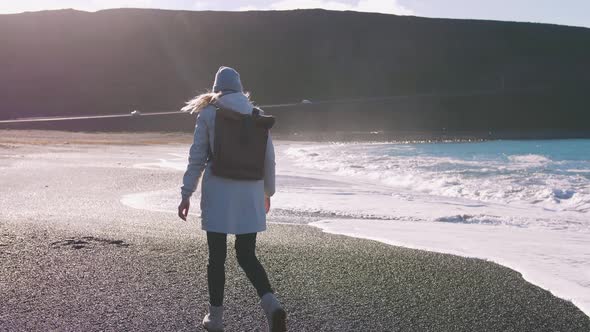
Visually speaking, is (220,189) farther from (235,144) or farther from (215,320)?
(215,320)

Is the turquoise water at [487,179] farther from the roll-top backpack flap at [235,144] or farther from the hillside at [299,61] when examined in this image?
the hillside at [299,61]

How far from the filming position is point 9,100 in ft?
221

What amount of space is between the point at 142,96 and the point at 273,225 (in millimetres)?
66733

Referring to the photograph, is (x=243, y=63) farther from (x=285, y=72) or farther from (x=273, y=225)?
(x=273, y=225)

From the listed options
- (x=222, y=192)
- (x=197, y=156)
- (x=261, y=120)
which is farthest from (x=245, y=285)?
(x=261, y=120)

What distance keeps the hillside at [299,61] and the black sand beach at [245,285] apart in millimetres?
57123

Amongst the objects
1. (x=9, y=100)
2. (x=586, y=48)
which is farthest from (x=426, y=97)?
(x=9, y=100)

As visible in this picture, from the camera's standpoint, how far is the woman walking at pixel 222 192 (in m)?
4.17

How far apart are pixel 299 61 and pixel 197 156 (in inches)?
3314

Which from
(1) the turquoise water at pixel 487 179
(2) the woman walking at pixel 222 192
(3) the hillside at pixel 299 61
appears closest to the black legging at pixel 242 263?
(2) the woman walking at pixel 222 192

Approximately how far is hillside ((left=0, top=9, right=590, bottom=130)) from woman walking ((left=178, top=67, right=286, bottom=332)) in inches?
2351

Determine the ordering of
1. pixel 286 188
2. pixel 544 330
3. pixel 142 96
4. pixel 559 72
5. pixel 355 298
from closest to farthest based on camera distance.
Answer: pixel 544 330 → pixel 355 298 → pixel 286 188 → pixel 142 96 → pixel 559 72

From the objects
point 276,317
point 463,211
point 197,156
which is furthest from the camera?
point 463,211

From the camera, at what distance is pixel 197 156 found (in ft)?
13.8
